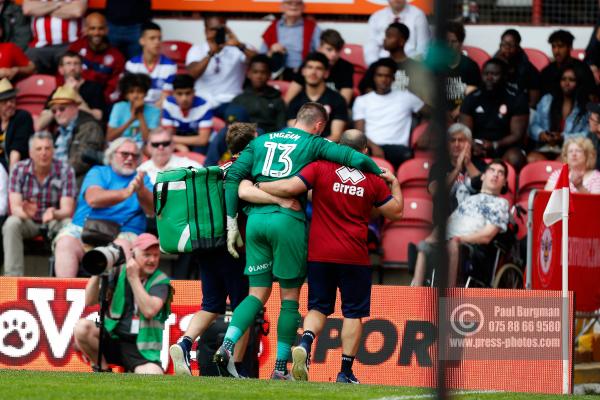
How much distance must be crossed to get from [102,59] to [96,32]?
1.11 ft

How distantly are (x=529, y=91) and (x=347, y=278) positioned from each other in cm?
677

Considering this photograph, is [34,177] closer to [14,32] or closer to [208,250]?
[14,32]

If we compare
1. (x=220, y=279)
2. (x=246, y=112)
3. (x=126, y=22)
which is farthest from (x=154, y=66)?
(x=220, y=279)

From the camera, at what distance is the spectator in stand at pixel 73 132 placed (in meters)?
14.7

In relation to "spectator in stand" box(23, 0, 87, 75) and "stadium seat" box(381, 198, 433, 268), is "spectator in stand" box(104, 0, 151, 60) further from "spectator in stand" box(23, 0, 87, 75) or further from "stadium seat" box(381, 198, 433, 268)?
"stadium seat" box(381, 198, 433, 268)

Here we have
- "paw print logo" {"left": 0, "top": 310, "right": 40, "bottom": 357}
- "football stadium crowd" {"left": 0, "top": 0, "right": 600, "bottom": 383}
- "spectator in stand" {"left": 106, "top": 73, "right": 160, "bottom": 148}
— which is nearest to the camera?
"paw print logo" {"left": 0, "top": 310, "right": 40, "bottom": 357}

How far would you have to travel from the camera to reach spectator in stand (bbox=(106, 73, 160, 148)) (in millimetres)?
15144

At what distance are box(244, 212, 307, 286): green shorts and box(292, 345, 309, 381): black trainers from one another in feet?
1.79

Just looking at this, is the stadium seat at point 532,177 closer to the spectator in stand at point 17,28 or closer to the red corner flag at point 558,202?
the red corner flag at point 558,202

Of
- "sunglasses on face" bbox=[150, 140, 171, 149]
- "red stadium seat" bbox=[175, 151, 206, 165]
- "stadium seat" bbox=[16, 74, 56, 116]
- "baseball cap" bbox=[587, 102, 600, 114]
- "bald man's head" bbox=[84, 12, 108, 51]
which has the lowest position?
"red stadium seat" bbox=[175, 151, 206, 165]

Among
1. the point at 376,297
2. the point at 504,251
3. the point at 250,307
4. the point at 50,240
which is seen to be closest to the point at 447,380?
the point at 250,307

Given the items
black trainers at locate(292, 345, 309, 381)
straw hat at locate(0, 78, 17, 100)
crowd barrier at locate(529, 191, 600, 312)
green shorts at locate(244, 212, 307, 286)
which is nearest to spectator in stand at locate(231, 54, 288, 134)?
straw hat at locate(0, 78, 17, 100)

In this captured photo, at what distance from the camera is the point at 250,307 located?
30.7 feet

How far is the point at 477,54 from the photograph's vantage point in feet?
53.5
